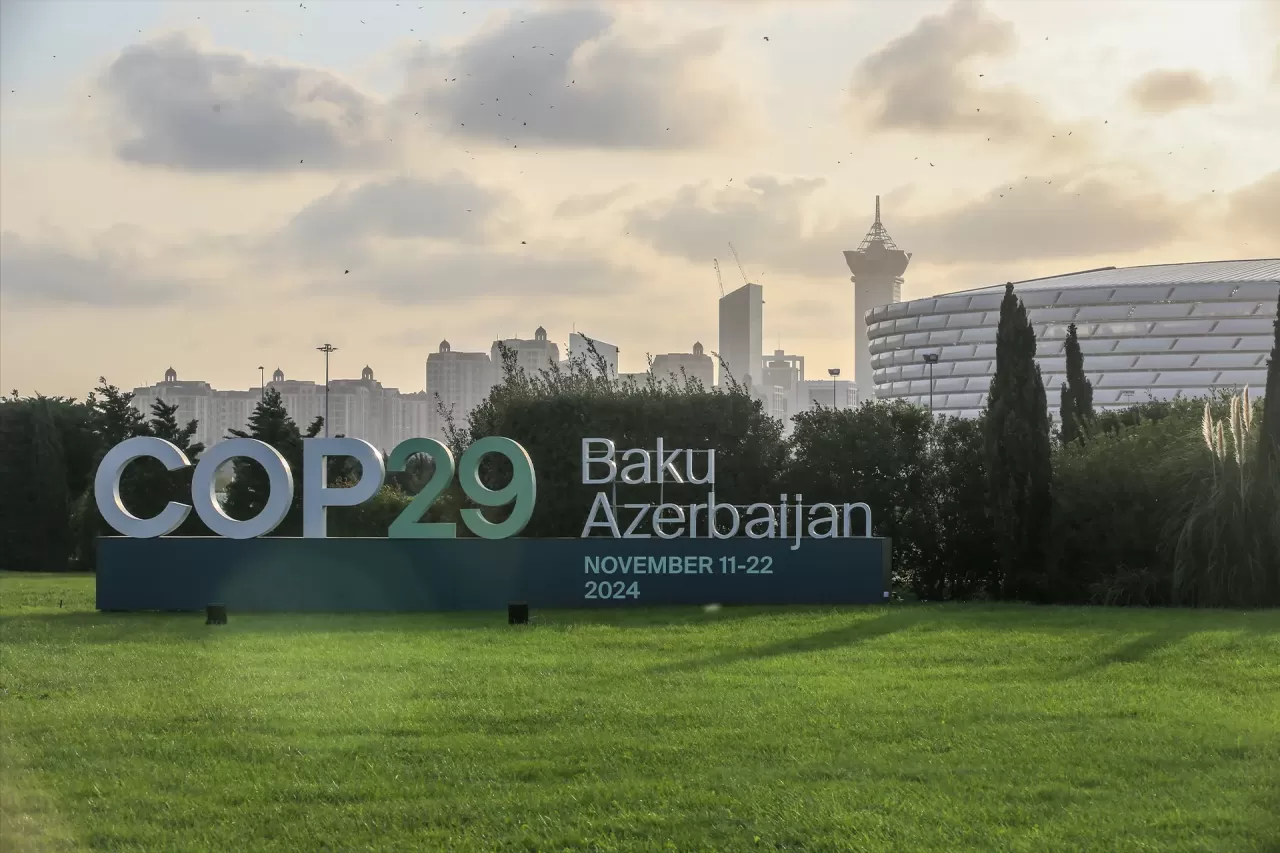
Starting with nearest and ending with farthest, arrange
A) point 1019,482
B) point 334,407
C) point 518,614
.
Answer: point 518,614 → point 1019,482 → point 334,407

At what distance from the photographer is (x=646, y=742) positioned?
34.4 feet

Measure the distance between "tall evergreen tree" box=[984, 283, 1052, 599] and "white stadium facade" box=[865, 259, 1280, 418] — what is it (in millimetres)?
59709

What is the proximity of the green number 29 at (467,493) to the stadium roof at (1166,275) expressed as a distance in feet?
264

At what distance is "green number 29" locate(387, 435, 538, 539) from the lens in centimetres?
2362

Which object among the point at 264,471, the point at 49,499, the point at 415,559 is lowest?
the point at 415,559

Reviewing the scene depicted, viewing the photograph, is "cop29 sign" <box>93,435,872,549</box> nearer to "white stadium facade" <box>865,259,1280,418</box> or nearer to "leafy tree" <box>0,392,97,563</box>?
"leafy tree" <box>0,392,97,563</box>

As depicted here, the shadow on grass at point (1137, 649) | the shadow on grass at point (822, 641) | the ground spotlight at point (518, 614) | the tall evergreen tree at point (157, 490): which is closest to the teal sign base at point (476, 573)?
the shadow on grass at point (822, 641)

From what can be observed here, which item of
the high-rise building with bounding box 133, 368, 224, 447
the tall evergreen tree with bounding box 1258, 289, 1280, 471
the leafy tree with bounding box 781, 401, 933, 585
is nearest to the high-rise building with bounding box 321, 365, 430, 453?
the high-rise building with bounding box 133, 368, 224, 447

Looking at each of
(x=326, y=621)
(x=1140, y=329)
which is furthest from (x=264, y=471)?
(x=1140, y=329)

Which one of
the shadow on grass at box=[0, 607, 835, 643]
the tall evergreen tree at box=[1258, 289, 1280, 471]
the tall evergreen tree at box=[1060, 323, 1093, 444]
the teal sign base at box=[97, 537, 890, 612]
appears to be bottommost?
the shadow on grass at box=[0, 607, 835, 643]

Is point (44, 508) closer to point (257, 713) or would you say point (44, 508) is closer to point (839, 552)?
point (839, 552)

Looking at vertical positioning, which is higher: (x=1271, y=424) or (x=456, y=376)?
(x=456, y=376)

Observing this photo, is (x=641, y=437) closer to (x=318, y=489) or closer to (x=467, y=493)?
(x=467, y=493)

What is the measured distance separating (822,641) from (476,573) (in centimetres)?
784
